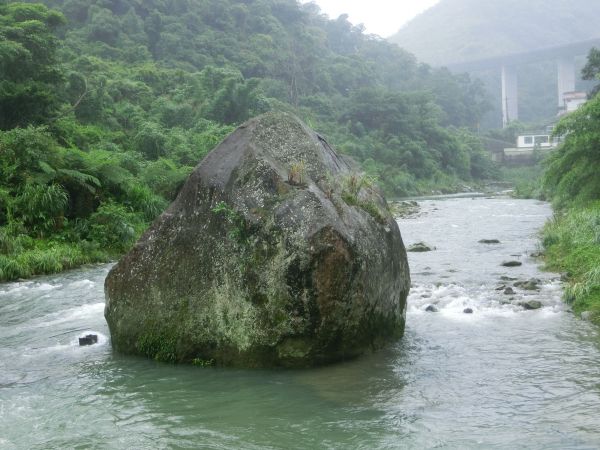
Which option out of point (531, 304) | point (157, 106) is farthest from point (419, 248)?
point (157, 106)

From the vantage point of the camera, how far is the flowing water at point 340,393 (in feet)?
19.1

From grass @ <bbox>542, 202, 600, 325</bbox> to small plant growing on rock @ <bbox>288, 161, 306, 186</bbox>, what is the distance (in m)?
5.56

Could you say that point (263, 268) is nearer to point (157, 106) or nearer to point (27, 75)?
point (27, 75)

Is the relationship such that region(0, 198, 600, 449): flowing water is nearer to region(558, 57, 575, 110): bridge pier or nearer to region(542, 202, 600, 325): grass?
region(542, 202, 600, 325): grass

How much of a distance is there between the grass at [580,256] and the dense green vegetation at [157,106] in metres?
13.4

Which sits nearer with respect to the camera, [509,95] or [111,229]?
[111,229]

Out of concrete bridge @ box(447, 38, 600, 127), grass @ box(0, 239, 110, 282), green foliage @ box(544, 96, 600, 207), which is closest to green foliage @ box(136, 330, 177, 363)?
grass @ box(0, 239, 110, 282)

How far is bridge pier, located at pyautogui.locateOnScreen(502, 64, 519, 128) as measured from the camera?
122 m

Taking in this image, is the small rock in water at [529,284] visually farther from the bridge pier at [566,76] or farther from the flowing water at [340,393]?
the bridge pier at [566,76]

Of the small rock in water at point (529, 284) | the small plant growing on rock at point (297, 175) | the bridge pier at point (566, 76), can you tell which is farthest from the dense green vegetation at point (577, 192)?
the bridge pier at point (566, 76)

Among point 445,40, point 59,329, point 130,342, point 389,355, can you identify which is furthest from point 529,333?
point 445,40

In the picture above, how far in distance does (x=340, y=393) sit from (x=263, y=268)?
1868 mm

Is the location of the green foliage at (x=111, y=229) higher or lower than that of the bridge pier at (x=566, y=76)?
lower

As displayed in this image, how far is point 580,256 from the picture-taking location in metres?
14.3
